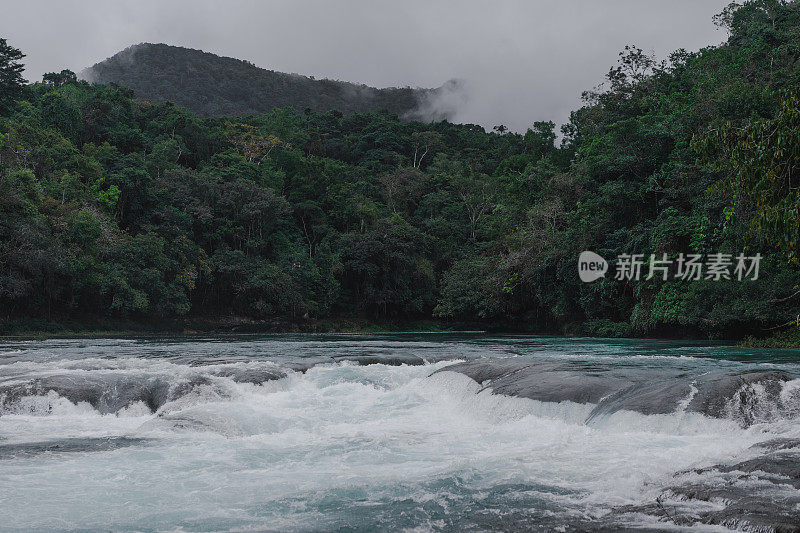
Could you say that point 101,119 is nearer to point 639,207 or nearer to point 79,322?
point 79,322

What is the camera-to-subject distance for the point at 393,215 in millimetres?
40719

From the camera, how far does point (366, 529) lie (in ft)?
15.6

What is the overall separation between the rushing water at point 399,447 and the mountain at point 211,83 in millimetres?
→ 85329

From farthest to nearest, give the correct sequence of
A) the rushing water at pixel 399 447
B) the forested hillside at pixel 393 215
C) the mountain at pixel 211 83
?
the mountain at pixel 211 83 < the forested hillside at pixel 393 215 < the rushing water at pixel 399 447

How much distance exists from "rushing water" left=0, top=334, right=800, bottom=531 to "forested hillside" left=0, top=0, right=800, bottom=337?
339 cm

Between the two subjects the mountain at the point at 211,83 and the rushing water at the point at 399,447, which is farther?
the mountain at the point at 211,83

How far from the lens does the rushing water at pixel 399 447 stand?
4965mm

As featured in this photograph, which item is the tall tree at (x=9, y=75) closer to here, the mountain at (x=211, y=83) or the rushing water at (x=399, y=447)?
the rushing water at (x=399, y=447)

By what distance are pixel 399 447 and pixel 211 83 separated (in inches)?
4126

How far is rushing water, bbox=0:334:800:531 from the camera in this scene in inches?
195

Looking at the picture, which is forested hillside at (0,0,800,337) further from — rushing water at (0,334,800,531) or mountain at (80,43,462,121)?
mountain at (80,43,462,121)

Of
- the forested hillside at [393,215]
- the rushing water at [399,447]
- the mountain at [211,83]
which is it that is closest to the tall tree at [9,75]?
the forested hillside at [393,215]

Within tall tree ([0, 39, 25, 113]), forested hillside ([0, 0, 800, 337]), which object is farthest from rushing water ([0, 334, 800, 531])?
tall tree ([0, 39, 25, 113])

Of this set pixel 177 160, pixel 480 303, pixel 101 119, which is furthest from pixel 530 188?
pixel 101 119
